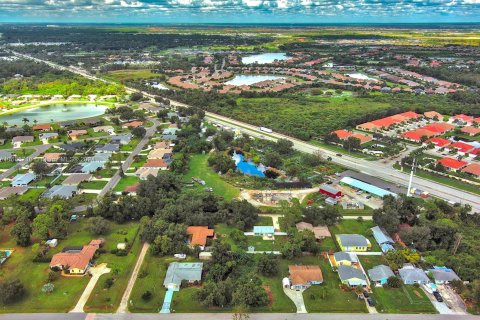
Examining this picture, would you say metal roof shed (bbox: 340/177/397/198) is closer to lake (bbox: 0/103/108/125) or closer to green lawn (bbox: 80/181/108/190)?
green lawn (bbox: 80/181/108/190)

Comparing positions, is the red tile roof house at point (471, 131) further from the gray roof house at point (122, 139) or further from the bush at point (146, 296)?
the bush at point (146, 296)

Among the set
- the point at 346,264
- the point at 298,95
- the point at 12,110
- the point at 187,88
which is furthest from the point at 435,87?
the point at 12,110

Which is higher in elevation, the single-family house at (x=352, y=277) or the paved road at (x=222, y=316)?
the single-family house at (x=352, y=277)

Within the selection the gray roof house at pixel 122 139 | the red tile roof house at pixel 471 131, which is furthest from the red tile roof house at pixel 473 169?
the gray roof house at pixel 122 139

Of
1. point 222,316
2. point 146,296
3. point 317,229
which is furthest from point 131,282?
point 317,229

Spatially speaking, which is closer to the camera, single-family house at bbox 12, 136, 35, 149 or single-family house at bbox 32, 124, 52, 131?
single-family house at bbox 12, 136, 35, 149

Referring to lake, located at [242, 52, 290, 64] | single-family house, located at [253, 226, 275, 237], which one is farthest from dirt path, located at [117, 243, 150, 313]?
lake, located at [242, 52, 290, 64]

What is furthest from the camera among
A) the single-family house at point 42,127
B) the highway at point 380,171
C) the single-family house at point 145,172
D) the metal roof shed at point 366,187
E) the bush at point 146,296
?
the single-family house at point 42,127

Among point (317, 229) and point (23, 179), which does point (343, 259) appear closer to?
point (317, 229)
